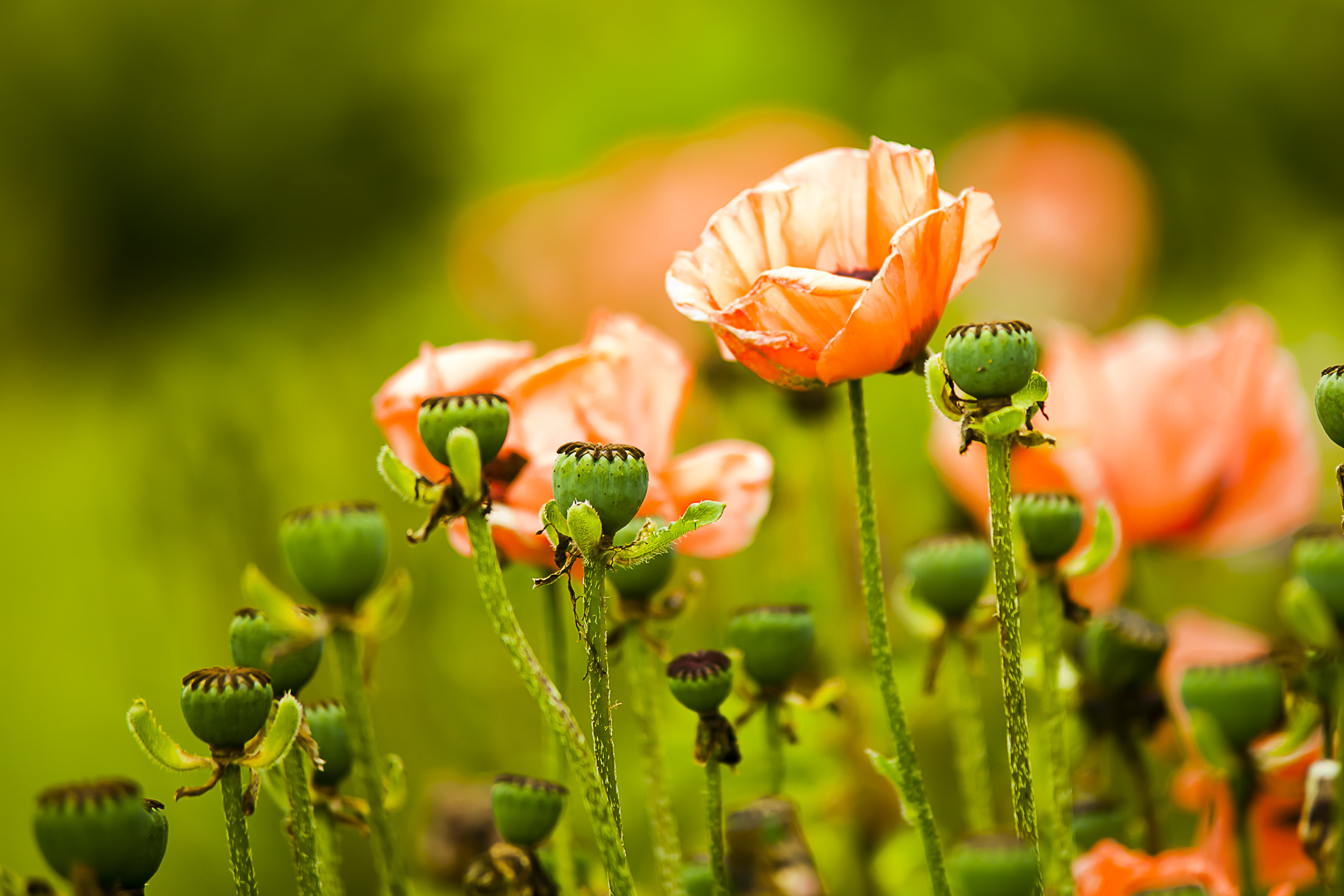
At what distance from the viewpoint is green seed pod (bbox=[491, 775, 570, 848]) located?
1.14 ft

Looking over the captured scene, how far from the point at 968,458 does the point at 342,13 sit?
4.46 ft

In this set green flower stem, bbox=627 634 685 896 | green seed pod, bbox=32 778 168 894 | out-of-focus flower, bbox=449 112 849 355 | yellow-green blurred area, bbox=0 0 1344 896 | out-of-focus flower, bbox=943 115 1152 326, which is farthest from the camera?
out-of-focus flower, bbox=943 115 1152 326

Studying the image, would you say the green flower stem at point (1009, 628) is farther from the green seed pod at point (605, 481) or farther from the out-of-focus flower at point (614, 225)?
the out-of-focus flower at point (614, 225)

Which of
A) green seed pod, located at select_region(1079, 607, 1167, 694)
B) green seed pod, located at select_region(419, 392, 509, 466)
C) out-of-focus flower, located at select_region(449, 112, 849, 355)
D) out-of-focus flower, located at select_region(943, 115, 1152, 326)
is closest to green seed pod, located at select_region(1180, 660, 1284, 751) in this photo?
green seed pod, located at select_region(1079, 607, 1167, 694)

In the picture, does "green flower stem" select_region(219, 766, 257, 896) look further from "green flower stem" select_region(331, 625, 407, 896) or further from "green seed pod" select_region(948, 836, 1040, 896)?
"green seed pod" select_region(948, 836, 1040, 896)

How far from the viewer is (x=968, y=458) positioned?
63 centimetres

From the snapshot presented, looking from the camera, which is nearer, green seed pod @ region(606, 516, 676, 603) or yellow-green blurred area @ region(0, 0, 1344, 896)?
green seed pod @ region(606, 516, 676, 603)

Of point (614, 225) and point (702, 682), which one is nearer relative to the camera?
point (702, 682)

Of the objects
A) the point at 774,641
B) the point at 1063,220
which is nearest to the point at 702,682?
the point at 774,641

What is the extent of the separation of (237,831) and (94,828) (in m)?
0.04

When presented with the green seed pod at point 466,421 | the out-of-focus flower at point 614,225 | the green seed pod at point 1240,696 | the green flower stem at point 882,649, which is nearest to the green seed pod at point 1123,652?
the green seed pod at point 1240,696

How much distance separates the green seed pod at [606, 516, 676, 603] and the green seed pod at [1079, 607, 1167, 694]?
16 cm

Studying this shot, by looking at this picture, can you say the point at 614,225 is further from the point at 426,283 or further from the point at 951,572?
the point at 951,572

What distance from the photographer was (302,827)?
0.33 metres
